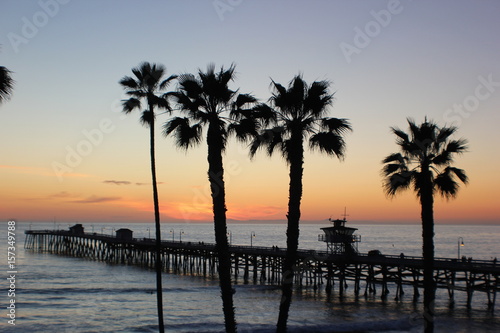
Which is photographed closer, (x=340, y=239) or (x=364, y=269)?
(x=340, y=239)

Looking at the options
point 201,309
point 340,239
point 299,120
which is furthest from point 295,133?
point 340,239

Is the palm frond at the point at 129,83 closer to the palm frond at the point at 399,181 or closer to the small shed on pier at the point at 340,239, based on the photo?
the palm frond at the point at 399,181

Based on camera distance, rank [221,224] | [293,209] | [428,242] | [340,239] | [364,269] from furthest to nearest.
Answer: [364,269] < [340,239] < [428,242] < [293,209] < [221,224]

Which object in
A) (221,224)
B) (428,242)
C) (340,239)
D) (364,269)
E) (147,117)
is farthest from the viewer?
(364,269)

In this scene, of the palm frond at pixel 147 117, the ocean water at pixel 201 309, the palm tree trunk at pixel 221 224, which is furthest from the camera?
the ocean water at pixel 201 309

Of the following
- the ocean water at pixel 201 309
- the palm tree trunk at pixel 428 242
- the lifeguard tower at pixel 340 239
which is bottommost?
the ocean water at pixel 201 309

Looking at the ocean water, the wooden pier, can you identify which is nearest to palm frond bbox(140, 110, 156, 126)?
the ocean water

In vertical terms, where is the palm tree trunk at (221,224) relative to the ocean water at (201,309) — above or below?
above

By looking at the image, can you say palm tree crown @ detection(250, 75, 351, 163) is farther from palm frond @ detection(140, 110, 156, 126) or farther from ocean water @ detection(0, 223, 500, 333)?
ocean water @ detection(0, 223, 500, 333)

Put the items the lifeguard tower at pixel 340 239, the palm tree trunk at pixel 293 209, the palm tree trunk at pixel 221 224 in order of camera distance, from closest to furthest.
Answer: the palm tree trunk at pixel 221 224 < the palm tree trunk at pixel 293 209 < the lifeguard tower at pixel 340 239

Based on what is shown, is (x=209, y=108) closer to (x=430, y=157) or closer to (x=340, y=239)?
(x=430, y=157)

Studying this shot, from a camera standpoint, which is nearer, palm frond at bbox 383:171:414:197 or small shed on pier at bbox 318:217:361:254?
palm frond at bbox 383:171:414:197

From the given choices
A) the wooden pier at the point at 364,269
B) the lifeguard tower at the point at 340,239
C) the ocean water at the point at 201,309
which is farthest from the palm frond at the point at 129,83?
the lifeguard tower at the point at 340,239

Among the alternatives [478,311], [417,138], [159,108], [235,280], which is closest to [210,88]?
[159,108]
